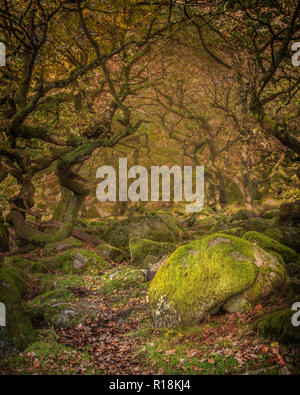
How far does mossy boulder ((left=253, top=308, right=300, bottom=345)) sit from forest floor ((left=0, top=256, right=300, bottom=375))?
0.47ft

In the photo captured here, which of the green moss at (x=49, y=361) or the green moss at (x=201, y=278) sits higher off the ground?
the green moss at (x=201, y=278)

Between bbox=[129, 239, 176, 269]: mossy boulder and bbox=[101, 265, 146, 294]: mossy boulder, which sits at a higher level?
bbox=[129, 239, 176, 269]: mossy boulder

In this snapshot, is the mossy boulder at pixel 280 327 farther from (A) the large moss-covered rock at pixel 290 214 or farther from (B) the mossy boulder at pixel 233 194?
(B) the mossy boulder at pixel 233 194

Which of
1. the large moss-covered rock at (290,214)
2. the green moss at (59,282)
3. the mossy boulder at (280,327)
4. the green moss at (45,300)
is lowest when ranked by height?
the green moss at (59,282)

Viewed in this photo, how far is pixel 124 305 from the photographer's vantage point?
9039 mm

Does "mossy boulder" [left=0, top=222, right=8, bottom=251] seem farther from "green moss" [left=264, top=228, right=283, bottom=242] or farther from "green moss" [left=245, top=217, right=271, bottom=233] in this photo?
"green moss" [left=245, top=217, right=271, bottom=233]

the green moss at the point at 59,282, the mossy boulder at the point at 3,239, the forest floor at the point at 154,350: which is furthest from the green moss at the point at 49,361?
the mossy boulder at the point at 3,239

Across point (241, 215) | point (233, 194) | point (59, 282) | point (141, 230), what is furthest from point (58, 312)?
point (233, 194)

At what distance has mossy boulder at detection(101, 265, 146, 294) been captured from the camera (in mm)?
10516

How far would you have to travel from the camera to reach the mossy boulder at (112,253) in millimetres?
15126

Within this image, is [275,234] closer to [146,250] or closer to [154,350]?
[146,250]

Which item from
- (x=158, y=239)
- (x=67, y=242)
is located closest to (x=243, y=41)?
(x=158, y=239)

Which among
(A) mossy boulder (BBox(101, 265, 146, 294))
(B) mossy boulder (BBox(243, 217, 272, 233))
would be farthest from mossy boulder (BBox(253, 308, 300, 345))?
(B) mossy boulder (BBox(243, 217, 272, 233))

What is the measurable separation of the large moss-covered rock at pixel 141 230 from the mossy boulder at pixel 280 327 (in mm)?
10704
